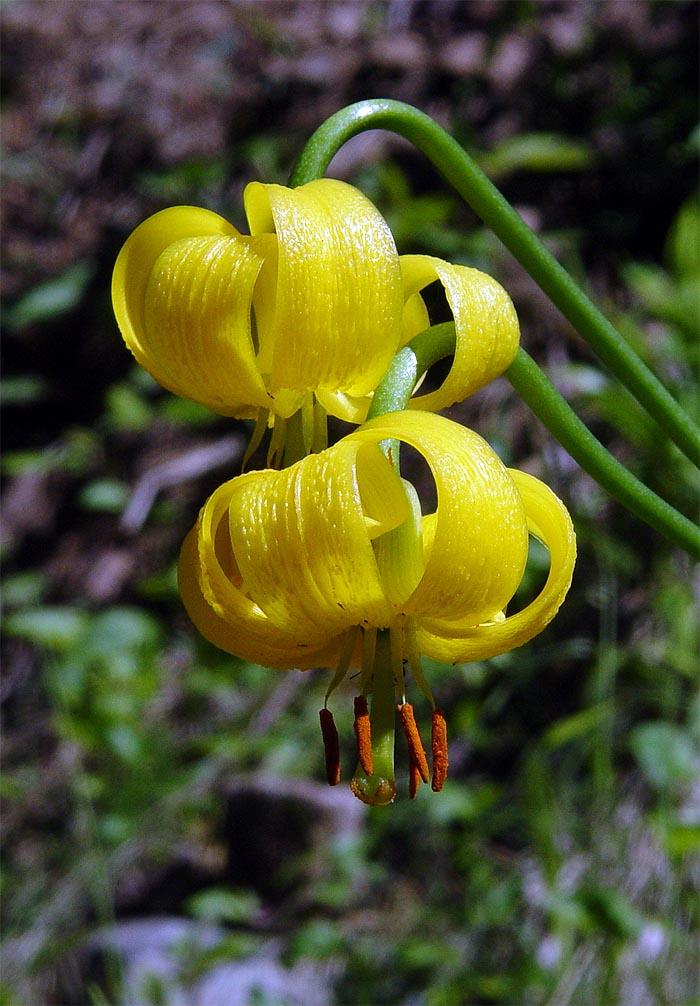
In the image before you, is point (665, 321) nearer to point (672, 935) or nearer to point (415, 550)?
point (672, 935)

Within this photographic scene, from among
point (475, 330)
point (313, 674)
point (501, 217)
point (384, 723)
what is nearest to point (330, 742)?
point (384, 723)

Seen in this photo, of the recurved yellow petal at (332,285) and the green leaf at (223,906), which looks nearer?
the recurved yellow petal at (332,285)

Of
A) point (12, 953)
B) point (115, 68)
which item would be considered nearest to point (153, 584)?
point (12, 953)

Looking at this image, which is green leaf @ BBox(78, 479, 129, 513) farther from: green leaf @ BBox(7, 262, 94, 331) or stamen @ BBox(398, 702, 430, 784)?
stamen @ BBox(398, 702, 430, 784)

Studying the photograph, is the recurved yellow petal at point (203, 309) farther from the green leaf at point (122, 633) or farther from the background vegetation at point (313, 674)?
the green leaf at point (122, 633)

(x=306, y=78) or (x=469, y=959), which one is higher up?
(x=306, y=78)

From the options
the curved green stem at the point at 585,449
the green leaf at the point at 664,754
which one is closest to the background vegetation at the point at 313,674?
the green leaf at the point at 664,754

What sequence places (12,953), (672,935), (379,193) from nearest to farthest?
1. (672,935)
2. (12,953)
3. (379,193)
